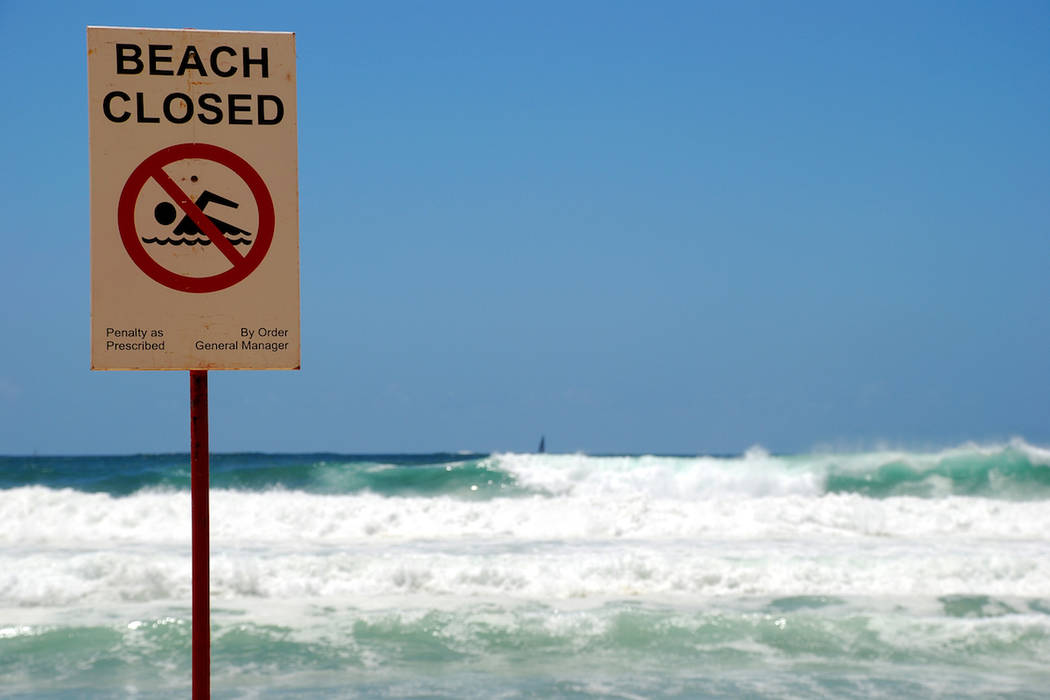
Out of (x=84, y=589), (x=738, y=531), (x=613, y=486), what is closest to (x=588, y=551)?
(x=738, y=531)

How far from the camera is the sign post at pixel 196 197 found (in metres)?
2.74

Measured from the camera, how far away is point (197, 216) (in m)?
Result: 2.77

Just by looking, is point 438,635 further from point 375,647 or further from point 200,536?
point 200,536

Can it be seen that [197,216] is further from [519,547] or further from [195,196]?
[519,547]

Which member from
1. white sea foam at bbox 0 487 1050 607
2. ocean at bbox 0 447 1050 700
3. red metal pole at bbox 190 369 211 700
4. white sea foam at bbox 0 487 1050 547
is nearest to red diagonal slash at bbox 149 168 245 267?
red metal pole at bbox 190 369 211 700

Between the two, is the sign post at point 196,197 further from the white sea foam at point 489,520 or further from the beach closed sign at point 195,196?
the white sea foam at point 489,520

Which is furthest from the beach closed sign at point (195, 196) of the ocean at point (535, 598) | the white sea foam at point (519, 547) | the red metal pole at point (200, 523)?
the white sea foam at point (519, 547)

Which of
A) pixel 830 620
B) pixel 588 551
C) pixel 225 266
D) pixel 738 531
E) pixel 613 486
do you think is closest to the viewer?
pixel 225 266

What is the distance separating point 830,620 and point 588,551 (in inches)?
189

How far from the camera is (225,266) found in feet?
9.05

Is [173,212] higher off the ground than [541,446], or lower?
higher

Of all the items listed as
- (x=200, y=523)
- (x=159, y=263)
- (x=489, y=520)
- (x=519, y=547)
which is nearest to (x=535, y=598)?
(x=519, y=547)

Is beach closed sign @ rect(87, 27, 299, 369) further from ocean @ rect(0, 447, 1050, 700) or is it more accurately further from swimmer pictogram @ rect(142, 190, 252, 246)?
ocean @ rect(0, 447, 1050, 700)

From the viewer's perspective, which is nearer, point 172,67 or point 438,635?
point 172,67
